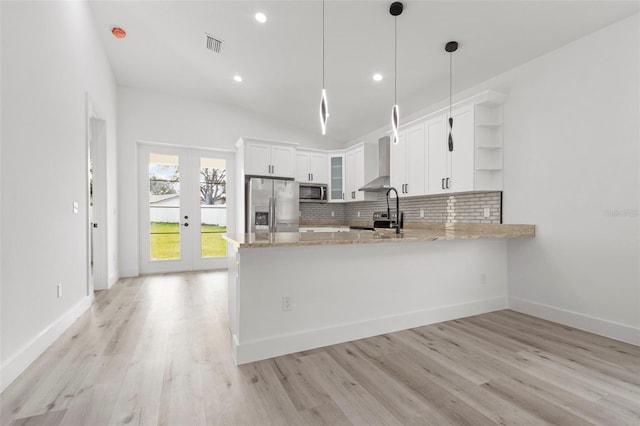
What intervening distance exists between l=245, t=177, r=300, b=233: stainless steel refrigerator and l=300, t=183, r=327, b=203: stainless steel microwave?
0.46 m

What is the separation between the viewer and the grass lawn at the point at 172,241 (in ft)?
18.2

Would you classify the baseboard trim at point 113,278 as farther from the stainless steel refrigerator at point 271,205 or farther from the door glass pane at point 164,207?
the stainless steel refrigerator at point 271,205

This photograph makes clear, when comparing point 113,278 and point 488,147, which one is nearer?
point 488,147

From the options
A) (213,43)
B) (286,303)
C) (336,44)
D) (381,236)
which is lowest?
(286,303)

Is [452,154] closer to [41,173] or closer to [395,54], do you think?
[395,54]

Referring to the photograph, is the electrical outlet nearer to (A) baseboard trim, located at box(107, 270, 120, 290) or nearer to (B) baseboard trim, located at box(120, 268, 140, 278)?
(A) baseboard trim, located at box(107, 270, 120, 290)

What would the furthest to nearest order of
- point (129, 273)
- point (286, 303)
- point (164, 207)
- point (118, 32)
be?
point (164, 207), point (129, 273), point (118, 32), point (286, 303)

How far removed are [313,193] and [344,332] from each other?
3.75 metres

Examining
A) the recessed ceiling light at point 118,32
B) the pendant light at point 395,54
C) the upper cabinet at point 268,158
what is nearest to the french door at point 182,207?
the upper cabinet at point 268,158

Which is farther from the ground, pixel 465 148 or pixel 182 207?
pixel 465 148

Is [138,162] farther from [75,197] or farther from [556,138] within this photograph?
[556,138]

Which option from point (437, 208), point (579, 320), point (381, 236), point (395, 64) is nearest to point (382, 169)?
point (437, 208)

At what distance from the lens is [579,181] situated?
289cm

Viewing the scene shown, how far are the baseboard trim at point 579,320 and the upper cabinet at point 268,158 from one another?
396 centimetres
